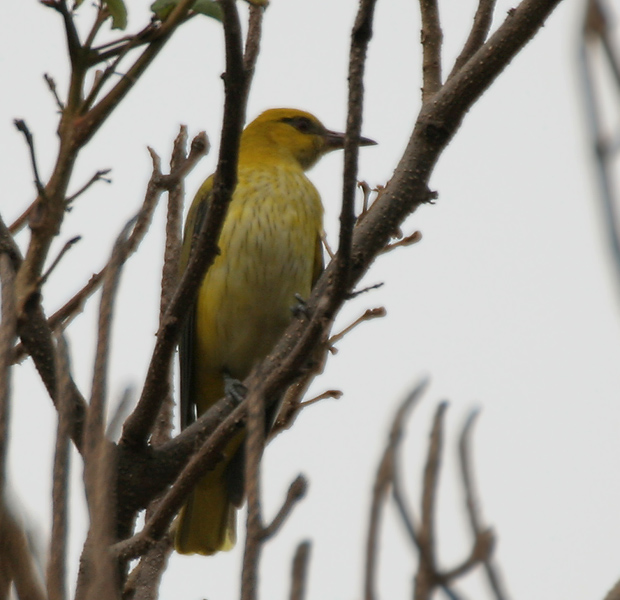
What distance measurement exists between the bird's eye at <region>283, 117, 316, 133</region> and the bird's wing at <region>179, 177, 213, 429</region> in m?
0.84

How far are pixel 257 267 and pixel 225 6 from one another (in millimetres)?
2184

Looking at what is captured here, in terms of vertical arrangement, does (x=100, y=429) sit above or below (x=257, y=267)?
below

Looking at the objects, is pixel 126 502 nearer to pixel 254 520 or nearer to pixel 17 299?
pixel 17 299

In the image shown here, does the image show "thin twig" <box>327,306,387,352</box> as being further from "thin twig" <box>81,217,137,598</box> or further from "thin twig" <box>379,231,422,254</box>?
"thin twig" <box>81,217,137,598</box>

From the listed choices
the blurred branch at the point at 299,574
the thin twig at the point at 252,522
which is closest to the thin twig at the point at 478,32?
the thin twig at the point at 252,522

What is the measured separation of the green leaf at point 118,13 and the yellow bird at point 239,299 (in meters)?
2.07

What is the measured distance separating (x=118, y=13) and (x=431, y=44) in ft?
4.30

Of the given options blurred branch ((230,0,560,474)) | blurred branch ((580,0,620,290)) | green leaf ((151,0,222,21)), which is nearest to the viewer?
blurred branch ((580,0,620,290))

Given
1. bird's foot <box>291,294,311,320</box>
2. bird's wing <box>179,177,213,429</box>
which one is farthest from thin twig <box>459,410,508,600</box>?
bird's wing <box>179,177,213,429</box>

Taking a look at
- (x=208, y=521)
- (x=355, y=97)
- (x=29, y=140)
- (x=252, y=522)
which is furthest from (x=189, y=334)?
(x=252, y=522)

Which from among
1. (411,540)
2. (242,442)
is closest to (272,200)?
(242,442)

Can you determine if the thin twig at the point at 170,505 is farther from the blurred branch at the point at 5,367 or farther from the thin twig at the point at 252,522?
the thin twig at the point at 252,522

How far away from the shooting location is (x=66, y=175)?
1.30 meters

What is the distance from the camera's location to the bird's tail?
374 centimetres
